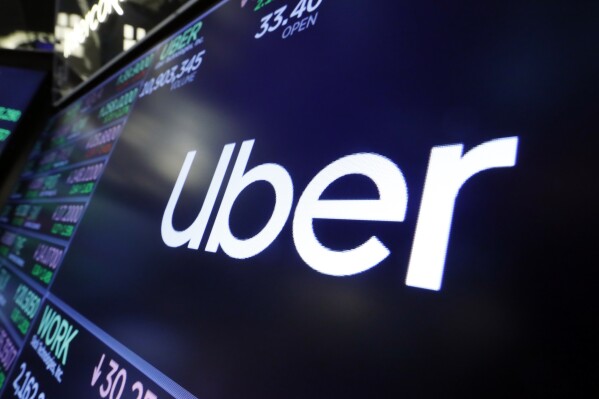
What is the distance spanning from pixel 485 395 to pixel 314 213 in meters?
0.33

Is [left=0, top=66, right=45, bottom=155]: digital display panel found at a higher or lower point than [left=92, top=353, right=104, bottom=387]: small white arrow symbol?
higher

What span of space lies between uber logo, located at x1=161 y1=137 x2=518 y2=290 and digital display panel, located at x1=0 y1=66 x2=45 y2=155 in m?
2.54

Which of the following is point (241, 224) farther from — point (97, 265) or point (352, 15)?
point (97, 265)

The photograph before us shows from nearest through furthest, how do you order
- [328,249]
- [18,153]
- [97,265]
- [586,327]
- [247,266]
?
[586,327]
[328,249]
[247,266]
[97,265]
[18,153]

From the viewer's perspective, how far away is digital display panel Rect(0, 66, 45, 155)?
257 centimetres

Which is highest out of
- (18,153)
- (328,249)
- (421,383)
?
(18,153)

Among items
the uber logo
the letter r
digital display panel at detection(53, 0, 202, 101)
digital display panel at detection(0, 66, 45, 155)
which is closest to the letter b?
the uber logo

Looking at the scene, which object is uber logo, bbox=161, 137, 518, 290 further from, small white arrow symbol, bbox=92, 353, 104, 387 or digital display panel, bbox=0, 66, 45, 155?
digital display panel, bbox=0, 66, 45, 155

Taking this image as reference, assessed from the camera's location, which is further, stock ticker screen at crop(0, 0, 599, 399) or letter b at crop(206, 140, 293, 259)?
letter b at crop(206, 140, 293, 259)

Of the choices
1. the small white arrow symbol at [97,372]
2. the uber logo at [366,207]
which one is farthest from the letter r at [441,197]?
the small white arrow symbol at [97,372]

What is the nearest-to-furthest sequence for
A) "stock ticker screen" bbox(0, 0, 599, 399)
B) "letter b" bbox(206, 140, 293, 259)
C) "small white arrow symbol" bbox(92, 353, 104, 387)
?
"stock ticker screen" bbox(0, 0, 599, 399), "letter b" bbox(206, 140, 293, 259), "small white arrow symbol" bbox(92, 353, 104, 387)

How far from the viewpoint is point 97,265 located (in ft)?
3.67

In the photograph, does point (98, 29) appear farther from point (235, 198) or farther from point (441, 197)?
point (441, 197)


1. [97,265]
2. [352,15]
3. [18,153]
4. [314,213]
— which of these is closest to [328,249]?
[314,213]
